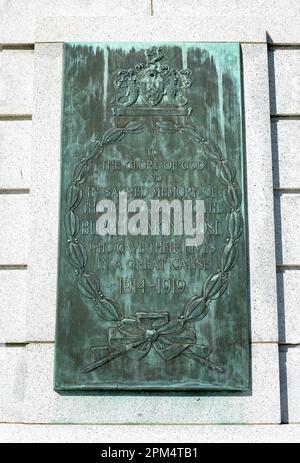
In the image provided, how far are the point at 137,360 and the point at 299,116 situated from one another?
8.26ft

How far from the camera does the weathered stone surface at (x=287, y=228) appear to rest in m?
6.05

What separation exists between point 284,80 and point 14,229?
2670 millimetres

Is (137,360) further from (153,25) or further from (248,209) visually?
(153,25)

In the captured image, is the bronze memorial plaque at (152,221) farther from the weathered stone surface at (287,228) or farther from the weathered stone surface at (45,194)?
the weathered stone surface at (287,228)

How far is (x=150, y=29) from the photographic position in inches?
248

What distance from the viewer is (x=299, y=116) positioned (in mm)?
6293

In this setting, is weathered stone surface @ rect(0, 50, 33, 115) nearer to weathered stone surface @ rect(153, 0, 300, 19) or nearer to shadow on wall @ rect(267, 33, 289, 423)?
weathered stone surface @ rect(153, 0, 300, 19)

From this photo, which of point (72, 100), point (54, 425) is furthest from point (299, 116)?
point (54, 425)

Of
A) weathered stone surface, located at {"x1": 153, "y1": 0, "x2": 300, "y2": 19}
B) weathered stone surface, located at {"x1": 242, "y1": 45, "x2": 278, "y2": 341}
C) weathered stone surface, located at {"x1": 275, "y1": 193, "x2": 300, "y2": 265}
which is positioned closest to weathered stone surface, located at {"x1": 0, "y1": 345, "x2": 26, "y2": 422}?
weathered stone surface, located at {"x1": 242, "y1": 45, "x2": 278, "y2": 341}

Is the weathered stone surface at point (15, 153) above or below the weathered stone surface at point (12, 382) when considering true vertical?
above

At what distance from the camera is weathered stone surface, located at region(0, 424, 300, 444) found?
5.59m

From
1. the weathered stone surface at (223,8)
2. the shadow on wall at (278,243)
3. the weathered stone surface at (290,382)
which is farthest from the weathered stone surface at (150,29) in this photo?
the weathered stone surface at (290,382)

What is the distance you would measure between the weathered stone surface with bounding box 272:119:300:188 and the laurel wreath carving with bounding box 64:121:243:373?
466 mm

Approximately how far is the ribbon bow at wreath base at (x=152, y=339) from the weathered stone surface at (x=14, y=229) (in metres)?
1.05
